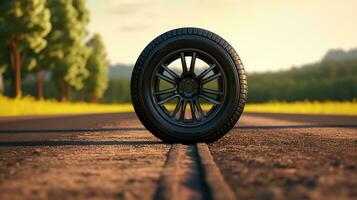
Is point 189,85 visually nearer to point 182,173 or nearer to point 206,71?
point 206,71

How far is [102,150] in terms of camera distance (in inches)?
211

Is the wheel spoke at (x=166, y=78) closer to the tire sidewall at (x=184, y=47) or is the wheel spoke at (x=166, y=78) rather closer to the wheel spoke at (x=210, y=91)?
the tire sidewall at (x=184, y=47)

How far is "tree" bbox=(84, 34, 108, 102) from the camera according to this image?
6188 cm

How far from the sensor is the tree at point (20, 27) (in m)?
28.5

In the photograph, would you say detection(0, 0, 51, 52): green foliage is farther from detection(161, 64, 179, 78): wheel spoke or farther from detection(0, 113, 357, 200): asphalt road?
detection(0, 113, 357, 200): asphalt road

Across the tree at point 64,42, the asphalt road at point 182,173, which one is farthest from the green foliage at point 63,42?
the asphalt road at point 182,173

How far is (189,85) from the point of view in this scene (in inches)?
238

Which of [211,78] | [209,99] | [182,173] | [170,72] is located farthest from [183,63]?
[182,173]

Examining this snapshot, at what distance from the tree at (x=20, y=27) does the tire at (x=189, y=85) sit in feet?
80.8

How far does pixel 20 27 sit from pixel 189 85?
2509cm

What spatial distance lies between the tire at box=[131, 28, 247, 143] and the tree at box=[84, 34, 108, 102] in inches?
2214

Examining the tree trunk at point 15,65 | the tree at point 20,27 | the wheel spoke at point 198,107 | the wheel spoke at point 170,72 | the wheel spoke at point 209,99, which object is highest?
the tree at point 20,27

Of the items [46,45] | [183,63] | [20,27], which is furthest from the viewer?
[46,45]

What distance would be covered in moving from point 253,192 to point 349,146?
3.10 m
